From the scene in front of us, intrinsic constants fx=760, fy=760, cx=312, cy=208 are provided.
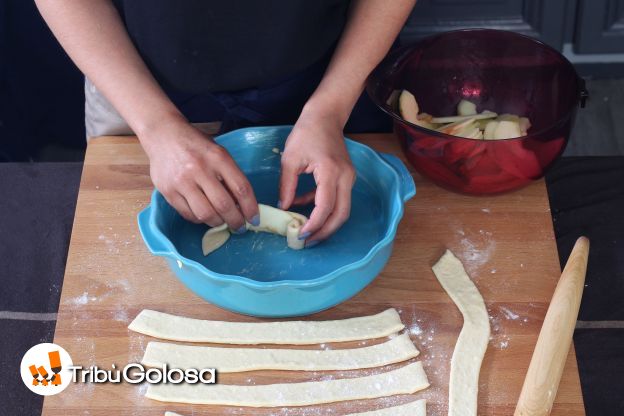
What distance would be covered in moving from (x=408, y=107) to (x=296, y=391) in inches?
19.7

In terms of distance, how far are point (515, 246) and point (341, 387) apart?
36cm

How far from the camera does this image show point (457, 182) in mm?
1169

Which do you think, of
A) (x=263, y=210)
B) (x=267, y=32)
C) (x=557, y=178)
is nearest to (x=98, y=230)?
(x=263, y=210)

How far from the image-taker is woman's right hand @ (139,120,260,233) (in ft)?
3.37

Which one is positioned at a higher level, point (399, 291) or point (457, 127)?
point (457, 127)

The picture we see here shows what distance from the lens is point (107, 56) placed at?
3.75ft

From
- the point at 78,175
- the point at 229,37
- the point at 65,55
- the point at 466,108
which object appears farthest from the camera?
the point at 65,55

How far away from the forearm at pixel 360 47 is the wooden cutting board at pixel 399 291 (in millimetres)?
164

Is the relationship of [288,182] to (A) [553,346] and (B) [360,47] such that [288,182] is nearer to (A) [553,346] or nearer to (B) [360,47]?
(B) [360,47]

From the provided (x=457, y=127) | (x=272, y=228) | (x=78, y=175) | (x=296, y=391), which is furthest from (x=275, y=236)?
(x=78, y=175)

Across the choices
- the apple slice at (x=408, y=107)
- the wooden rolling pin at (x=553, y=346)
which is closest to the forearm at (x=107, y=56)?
the apple slice at (x=408, y=107)

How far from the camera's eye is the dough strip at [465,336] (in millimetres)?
944

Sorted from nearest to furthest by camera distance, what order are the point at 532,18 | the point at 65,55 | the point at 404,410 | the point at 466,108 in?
the point at 404,410 → the point at 466,108 → the point at 65,55 → the point at 532,18

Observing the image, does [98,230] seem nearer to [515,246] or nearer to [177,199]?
[177,199]
